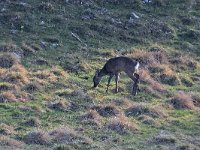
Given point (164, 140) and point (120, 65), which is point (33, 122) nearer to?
point (164, 140)

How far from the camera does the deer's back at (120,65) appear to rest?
22766mm

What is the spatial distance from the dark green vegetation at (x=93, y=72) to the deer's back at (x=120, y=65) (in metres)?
0.66

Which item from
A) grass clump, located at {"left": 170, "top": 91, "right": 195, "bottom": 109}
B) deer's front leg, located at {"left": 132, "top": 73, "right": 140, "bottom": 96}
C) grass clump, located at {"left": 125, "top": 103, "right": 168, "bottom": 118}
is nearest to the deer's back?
deer's front leg, located at {"left": 132, "top": 73, "right": 140, "bottom": 96}

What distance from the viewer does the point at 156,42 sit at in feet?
93.9

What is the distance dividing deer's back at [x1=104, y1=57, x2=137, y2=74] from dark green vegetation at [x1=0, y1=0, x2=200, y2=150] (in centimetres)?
66

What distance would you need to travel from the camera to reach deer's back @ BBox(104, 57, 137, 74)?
2277cm

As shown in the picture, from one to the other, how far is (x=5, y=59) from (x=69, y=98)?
14.5ft

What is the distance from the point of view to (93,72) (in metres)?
24.2

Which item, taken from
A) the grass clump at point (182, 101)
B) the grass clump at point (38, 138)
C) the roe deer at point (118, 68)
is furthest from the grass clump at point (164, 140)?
the roe deer at point (118, 68)

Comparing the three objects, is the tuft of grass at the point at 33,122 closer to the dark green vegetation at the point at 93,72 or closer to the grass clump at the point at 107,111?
the dark green vegetation at the point at 93,72

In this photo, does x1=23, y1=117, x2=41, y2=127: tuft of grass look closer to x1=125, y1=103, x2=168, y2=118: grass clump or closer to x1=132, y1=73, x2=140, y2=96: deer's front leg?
x1=125, y1=103, x2=168, y2=118: grass clump

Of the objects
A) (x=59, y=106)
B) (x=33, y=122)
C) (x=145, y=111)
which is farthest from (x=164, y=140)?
(x=59, y=106)

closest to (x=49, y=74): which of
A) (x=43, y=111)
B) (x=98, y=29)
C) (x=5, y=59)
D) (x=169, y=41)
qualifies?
(x=5, y=59)

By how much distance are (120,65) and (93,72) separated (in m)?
1.68
